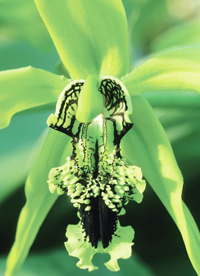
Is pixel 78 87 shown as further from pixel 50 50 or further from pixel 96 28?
pixel 50 50

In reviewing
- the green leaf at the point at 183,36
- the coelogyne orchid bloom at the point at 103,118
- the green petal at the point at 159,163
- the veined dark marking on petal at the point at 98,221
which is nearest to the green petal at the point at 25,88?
the coelogyne orchid bloom at the point at 103,118

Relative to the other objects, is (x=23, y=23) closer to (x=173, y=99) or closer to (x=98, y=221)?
(x=173, y=99)

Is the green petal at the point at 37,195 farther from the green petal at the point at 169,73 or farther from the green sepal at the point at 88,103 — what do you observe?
the green petal at the point at 169,73

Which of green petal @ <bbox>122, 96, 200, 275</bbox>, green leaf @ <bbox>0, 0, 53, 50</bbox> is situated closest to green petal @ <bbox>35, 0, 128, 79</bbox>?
green petal @ <bbox>122, 96, 200, 275</bbox>

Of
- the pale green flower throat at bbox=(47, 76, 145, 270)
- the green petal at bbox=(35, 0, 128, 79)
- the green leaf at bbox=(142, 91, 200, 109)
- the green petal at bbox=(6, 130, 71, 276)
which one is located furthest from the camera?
the green leaf at bbox=(142, 91, 200, 109)

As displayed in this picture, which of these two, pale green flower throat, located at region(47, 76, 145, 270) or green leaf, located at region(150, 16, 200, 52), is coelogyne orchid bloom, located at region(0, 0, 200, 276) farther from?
green leaf, located at region(150, 16, 200, 52)

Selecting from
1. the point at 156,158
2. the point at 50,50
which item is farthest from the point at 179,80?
the point at 50,50
